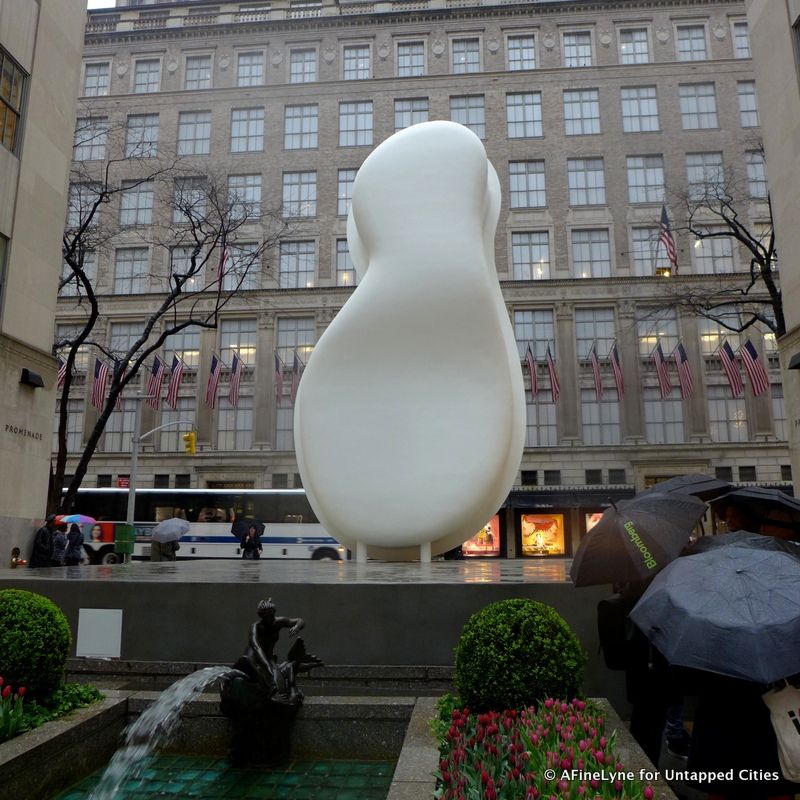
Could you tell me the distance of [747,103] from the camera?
40844 mm

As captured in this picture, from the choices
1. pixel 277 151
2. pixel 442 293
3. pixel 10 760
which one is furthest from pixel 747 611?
pixel 277 151

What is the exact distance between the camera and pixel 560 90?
42375 mm

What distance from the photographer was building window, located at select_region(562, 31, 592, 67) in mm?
42938

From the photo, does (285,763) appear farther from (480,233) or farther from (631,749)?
(480,233)

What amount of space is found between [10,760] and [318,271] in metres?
38.0

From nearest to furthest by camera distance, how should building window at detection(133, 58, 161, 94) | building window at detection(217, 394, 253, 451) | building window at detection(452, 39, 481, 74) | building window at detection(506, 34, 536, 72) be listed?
1. building window at detection(217, 394, 253, 451)
2. building window at detection(506, 34, 536, 72)
3. building window at detection(452, 39, 481, 74)
4. building window at detection(133, 58, 161, 94)

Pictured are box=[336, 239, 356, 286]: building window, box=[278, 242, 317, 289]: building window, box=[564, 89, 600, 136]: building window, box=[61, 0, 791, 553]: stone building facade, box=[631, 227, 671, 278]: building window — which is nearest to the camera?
box=[61, 0, 791, 553]: stone building facade

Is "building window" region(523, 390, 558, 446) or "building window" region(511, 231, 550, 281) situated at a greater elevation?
"building window" region(511, 231, 550, 281)

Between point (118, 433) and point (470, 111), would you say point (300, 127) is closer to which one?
point (470, 111)

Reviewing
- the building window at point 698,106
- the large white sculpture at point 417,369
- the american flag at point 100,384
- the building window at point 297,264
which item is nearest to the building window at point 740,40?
the building window at point 698,106

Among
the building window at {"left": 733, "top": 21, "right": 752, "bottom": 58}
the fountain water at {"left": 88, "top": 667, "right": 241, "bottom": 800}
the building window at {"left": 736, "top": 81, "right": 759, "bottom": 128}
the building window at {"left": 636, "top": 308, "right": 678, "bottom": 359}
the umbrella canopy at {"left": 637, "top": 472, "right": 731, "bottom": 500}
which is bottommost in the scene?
the fountain water at {"left": 88, "top": 667, "right": 241, "bottom": 800}

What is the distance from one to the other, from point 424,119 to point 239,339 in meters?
16.9

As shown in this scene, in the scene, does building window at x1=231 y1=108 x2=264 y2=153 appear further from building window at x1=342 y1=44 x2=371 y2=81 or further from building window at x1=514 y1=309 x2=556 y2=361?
building window at x1=514 y1=309 x2=556 y2=361

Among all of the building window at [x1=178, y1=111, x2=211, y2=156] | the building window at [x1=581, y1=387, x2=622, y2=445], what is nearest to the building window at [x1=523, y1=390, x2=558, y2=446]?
the building window at [x1=581, y1=387, x2=622, y2=445]
